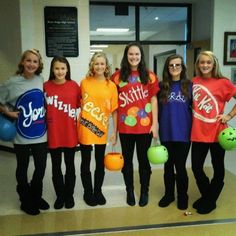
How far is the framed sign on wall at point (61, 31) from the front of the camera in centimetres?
454

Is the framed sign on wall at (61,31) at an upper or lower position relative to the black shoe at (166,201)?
upper

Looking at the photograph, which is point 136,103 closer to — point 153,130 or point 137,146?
point 153,130

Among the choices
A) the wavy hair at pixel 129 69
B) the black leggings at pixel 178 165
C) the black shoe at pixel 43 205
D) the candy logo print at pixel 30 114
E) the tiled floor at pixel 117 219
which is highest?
the wavy hair at pixel 129 69

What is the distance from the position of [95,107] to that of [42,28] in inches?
89.7

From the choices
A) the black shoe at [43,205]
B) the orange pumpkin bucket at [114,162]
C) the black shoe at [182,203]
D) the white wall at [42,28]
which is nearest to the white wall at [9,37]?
the white wall at [42,28]

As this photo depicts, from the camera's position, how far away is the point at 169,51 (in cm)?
982

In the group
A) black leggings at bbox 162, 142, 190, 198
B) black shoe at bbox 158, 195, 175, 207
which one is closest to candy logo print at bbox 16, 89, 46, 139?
black leggings at bbox 162, 142, 190, 198

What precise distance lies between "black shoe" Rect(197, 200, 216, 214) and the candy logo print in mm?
1521

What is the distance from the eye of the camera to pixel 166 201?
2990 millimetres

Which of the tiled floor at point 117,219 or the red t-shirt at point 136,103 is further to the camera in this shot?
the red t-shirt at point 136,103

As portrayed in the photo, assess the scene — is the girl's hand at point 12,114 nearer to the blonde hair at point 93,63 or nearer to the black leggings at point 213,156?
the blonde hair at point 93,63

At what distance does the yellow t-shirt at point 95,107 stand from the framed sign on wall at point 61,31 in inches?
77.7

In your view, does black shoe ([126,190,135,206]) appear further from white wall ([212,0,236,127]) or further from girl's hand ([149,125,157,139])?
white wall ([212,0,236,127])

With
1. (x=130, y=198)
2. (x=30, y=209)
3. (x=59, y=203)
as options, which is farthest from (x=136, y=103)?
(x=30, y=209)
